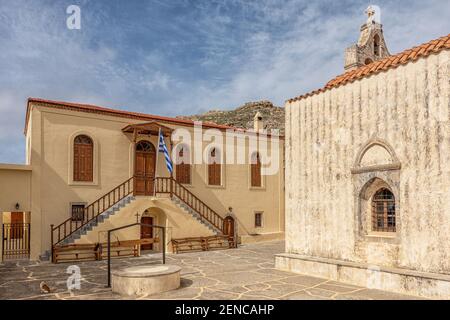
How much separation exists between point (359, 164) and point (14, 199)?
12.5 m

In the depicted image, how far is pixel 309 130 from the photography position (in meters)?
11.8

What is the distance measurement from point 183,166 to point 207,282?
9.40 meters

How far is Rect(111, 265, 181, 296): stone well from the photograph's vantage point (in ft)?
29.1

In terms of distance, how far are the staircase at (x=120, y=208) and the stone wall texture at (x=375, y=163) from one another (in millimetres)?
6898

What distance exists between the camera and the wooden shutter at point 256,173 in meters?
21.9

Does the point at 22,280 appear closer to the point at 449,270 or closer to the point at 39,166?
the point at 39,166

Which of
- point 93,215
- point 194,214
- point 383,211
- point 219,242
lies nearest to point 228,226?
point 219,242

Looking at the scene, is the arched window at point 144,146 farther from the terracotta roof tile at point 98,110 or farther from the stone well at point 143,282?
the stone well at point 143,282

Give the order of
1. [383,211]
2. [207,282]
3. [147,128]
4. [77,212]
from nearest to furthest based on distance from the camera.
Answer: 1. [383,211]
2. [207,282]
3. [77,212]
4. [147,128]

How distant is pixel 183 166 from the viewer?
19.2 metres

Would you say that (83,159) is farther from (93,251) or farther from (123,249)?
(123,249)

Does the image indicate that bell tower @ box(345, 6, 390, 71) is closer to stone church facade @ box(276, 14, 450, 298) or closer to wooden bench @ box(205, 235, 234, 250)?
stone church facade @ box(276, 14, 450, 298)

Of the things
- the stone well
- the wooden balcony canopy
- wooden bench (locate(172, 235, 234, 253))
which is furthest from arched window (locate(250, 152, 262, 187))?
the stone well
